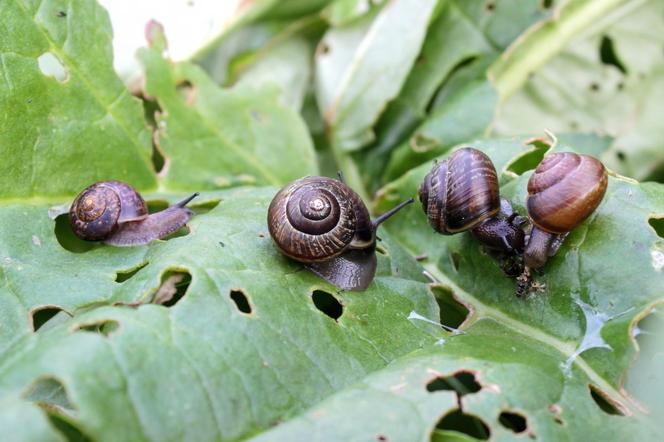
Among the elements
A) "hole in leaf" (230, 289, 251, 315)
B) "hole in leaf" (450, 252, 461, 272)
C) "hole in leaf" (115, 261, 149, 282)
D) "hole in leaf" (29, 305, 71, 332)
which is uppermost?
"hole in leaf" (29, 305, 71, 332)

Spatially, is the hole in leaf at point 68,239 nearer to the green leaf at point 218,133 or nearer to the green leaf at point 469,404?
the green leaf at point 218,133

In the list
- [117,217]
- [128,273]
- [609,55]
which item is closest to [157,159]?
[117,217]

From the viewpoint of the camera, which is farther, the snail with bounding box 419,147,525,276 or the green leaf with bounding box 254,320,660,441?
the snail with bounding box 419,147,525,276

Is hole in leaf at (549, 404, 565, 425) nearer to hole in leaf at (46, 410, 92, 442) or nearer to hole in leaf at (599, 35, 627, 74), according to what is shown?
hole in leaf at (46, 410, 92, 442)

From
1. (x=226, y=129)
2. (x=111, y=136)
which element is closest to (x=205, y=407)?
(x=111, y=136)

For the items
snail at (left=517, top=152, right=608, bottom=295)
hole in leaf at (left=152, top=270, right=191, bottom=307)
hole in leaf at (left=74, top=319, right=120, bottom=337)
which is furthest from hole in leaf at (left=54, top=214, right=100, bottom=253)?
snail at (left=517, top=152, right=608, bottom=295)

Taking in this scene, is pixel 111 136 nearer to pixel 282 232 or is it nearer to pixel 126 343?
pixel 282 232

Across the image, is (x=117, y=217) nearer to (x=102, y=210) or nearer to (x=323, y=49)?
(x=102, y=210)

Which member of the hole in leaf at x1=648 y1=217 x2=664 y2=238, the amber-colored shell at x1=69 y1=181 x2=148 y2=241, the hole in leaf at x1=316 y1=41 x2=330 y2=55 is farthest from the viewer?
the hole in leaf at x1=316 y1=41 x2=330 y2=55
